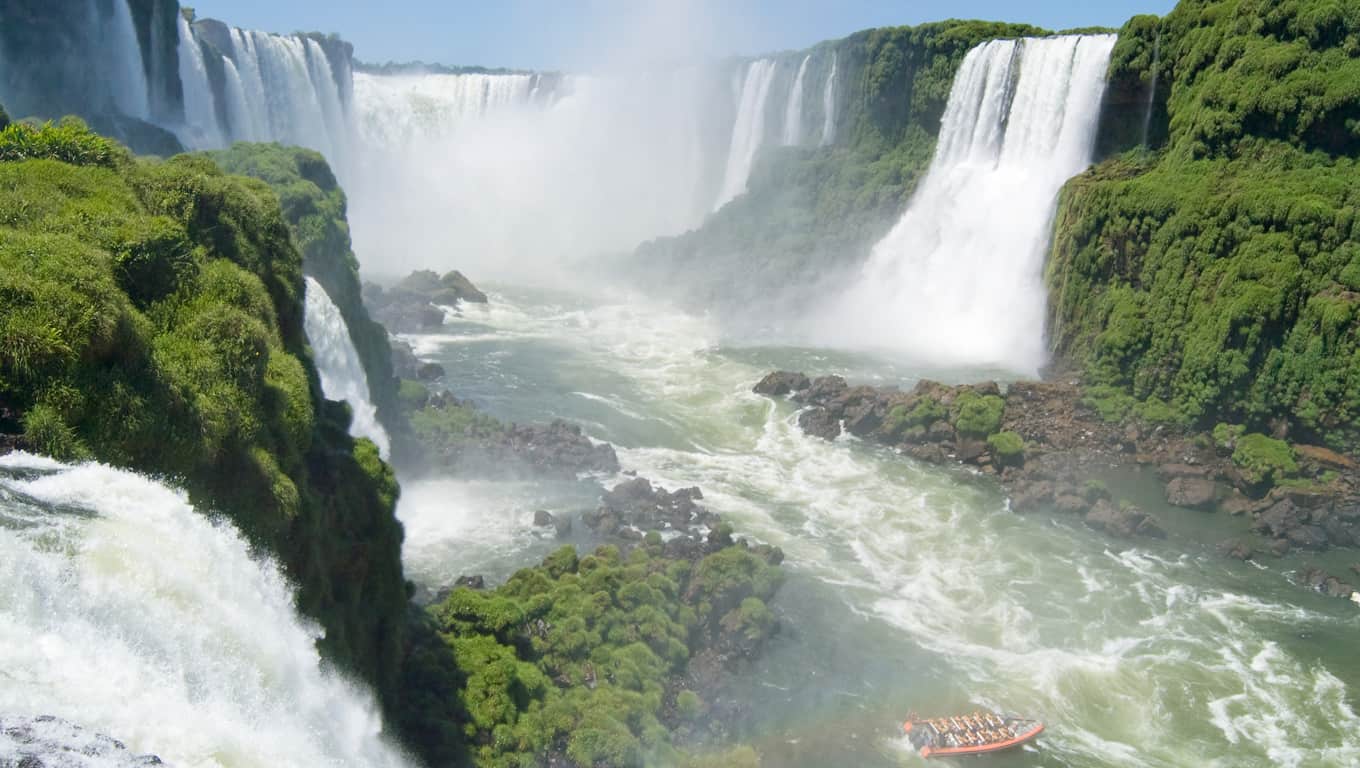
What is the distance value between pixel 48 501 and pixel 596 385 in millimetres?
25295

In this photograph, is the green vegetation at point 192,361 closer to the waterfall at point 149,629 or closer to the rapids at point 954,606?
the waterfall at point 149,629

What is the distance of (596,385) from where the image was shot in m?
32.3

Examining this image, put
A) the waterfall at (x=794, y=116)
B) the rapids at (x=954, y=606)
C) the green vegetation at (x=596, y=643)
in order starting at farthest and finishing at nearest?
1. the waterfall at (x=794, y=116)
2. the rapids at (x=954, y=606)
3. the green vegetation at (x=596, y=643)

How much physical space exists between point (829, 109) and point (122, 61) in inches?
1370

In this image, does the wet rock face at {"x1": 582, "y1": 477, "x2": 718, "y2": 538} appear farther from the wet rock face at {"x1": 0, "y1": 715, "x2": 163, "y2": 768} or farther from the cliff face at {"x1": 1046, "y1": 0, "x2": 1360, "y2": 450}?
the wet rock face at {"x1": 0, "y1": 715, "x2": 163, "y2": 768}

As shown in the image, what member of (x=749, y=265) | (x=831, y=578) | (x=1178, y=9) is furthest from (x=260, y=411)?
(x=749, y=265)

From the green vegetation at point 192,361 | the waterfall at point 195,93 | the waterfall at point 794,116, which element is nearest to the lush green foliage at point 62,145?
the green vegetation at point 192,361

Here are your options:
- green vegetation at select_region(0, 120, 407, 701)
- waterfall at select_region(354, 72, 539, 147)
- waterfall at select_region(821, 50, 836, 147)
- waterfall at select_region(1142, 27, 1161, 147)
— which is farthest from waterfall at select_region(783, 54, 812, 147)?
green vegetation at select_region(0, 120, 407, 701)

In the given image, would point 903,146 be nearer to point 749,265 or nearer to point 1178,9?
point 749,265

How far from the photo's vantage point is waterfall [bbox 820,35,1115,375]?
112ft

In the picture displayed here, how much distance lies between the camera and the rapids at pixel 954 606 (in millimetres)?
14930

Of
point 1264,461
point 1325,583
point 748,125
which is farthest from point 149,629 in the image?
point 748,125

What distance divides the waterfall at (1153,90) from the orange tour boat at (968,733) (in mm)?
24806

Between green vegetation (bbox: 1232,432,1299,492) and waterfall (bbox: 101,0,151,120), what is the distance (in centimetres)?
4260
